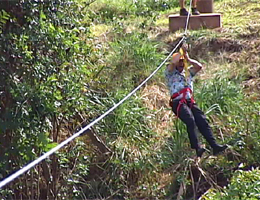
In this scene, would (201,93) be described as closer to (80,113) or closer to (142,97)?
(142,97)

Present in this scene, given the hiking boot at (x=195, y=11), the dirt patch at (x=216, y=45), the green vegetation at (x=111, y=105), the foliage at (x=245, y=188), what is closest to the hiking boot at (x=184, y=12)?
the hiking boot at (x=195, y=11)

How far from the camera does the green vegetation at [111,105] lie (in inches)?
254

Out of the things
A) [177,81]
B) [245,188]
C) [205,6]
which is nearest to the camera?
[245,188]

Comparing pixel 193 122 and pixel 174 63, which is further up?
pixel 174 63

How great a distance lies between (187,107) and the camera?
23.2 feet

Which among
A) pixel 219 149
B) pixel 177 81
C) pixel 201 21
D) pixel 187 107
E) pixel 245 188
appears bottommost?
pixel 219 149

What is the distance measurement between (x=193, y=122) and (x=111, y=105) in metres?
1.60

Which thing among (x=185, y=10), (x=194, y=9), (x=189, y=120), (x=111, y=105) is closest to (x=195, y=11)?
(x=194, y=9)

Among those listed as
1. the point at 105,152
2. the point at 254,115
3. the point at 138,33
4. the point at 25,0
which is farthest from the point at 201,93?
the point at 25,0

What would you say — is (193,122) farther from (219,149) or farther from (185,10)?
(185,10)

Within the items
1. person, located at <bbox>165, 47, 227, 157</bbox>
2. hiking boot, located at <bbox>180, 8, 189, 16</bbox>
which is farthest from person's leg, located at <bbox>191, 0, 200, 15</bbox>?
person, located at <bbox>165, 47, 227, 157</bbox>

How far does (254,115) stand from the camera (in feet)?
25.2

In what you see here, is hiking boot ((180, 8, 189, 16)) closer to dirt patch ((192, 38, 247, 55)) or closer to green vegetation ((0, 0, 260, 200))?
green vegetation ((0, 0, 260, 200))

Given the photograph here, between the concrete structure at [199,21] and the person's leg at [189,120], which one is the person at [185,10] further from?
the person's leg at [189,120]
